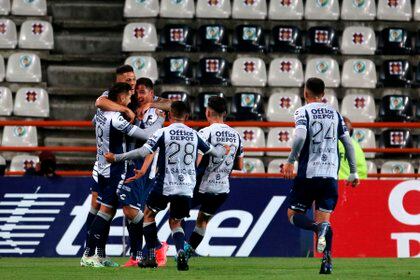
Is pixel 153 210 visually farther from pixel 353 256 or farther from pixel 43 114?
pixel 43 114

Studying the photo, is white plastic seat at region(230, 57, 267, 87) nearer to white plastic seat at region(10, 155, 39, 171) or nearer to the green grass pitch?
white plastic seat at region(10, 155, 39, 171)

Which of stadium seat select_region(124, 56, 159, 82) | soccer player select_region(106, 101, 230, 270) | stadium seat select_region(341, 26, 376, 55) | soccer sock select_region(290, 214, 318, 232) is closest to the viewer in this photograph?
soccer sock select_region(290, 214, 318, 232)

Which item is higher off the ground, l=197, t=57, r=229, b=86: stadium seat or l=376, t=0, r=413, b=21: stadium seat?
l=376, t=0, r=413, b=21: stadium seat

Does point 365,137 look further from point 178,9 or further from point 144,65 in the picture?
point 178,9

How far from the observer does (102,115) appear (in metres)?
12.8

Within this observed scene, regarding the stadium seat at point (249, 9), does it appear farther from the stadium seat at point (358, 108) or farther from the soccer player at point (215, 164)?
the soccer player at point (215, 164)

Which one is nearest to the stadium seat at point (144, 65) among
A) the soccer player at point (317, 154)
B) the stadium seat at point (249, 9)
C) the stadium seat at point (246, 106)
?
the stadium seat at point (246, 106)

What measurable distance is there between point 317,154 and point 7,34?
9124 millimetres

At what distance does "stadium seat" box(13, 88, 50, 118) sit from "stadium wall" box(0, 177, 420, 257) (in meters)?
3.44

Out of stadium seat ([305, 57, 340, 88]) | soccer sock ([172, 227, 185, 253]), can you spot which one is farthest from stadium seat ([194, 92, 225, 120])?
soccer sock ([172, 227, 185, 253])

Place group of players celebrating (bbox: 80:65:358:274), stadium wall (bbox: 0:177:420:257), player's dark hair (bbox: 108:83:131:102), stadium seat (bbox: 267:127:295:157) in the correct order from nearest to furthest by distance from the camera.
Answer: group of players celebrating (bbox: 80:65:358:274) → player's dark hair (bbox: 108:83:131:102) → stadium wall (bbox: 0:177:420:257) → stadium seat (bbox: 267:127:295:157)

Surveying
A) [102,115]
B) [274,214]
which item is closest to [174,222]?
[102,115]

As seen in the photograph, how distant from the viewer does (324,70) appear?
19.5m

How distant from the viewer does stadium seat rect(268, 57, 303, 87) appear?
1936cm
